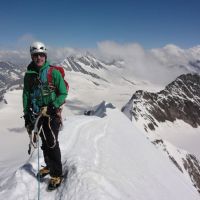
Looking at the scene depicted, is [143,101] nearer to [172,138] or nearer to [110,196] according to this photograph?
[172,138]

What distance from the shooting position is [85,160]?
12148 millimetres

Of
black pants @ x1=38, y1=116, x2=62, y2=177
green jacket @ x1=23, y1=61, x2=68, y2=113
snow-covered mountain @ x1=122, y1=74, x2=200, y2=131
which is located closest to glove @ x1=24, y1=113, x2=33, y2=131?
black pants @ x1=38, y1=116, x2=62, y2=177

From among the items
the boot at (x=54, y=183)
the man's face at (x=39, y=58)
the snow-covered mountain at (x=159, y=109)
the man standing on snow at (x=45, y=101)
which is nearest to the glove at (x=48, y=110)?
the man standing on snow at (x=45, y=101)

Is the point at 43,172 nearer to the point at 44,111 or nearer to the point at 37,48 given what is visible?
A: the point at 44,111

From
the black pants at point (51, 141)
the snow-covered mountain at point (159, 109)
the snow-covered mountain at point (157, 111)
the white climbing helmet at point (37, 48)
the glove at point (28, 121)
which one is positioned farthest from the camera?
the snow-covered mountain at point (159, 109)

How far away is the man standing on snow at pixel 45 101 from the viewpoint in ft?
32.5

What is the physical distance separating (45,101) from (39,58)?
150 cm

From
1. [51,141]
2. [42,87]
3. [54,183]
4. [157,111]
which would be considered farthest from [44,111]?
[157,111]

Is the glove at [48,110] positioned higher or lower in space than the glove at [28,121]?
higher

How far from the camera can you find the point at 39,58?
9750 millimetres

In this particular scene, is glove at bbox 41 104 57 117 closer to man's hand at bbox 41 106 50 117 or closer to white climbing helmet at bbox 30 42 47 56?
man's hand at bbox 41 106 50 117

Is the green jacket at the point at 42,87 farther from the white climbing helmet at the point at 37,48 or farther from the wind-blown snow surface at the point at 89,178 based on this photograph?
the wind-blown snow surface at the point at 89,178

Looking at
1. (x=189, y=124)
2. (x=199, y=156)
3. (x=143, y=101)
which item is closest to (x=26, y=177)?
(x=199, y=156)

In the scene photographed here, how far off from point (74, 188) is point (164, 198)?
504 cm
